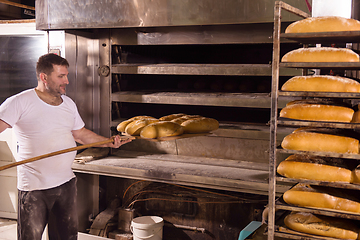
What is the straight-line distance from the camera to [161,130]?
2.27m

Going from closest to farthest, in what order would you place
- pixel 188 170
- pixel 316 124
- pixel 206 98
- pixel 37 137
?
pixel 316 124 < pixel 37 137 < pixel 188 170 < pixel 206 98

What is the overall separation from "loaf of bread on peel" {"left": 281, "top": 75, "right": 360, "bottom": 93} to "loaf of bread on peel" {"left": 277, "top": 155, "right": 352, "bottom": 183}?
36 cm

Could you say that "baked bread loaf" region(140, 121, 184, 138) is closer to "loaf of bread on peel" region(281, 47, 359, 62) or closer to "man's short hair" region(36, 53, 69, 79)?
"man's short hair" region(36, 53, 69, 79)

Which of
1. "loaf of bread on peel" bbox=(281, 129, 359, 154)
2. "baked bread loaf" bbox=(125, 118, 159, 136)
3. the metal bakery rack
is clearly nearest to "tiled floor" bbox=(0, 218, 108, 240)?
"baked bread loaf" bbox=(125, 118, 159, 136)

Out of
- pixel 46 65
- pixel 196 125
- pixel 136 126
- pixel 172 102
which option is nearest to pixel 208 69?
pixel 172 102

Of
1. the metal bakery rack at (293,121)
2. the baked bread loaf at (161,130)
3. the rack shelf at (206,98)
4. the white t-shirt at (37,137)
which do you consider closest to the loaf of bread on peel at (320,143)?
the metal bakery rack at (293,121)

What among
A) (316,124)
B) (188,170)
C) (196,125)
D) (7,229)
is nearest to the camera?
(316,124)

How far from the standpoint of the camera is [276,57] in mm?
1701

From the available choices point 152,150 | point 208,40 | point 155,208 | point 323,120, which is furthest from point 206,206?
point 323,120

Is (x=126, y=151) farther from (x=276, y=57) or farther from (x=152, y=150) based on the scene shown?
(x=276, y=57)

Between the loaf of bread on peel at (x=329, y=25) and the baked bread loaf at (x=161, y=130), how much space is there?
100 centimetres

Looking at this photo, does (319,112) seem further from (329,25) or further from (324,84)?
(329,25)

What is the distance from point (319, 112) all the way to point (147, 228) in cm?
183

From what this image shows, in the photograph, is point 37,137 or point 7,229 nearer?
point 37,137
